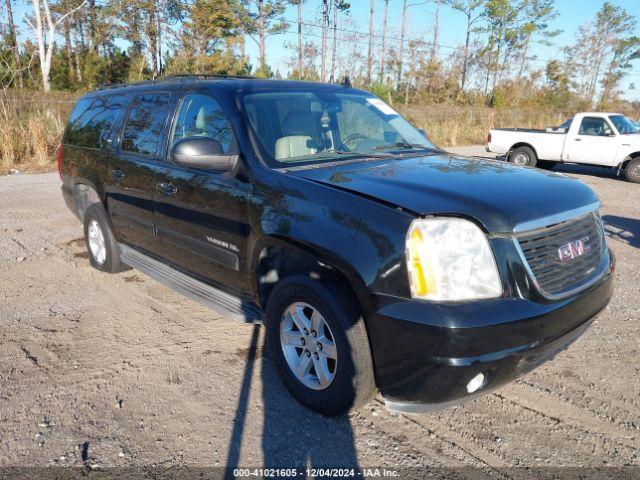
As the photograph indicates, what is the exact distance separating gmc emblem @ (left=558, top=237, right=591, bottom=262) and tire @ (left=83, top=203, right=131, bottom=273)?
13.4 ft

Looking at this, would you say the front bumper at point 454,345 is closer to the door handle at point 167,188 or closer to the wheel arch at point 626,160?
the door handle at point 167,188

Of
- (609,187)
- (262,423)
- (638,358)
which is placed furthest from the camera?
(609,187)

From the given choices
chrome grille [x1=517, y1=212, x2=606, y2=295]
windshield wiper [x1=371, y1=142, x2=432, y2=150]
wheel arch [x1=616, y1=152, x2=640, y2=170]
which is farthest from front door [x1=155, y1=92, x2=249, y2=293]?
wheel arch [x1=616, y1=152, x2=640, y2=170]

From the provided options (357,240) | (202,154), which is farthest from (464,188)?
(202,154)

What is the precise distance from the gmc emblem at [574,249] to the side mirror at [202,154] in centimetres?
204

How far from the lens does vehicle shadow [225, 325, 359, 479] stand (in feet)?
8.14

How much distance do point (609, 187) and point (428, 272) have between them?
11.3 meters

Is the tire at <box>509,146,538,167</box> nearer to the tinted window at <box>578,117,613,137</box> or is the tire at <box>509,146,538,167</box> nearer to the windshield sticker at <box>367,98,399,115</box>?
the tinted window at <box>578,117,613,137</box>

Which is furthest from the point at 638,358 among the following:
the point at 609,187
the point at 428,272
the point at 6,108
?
the point at 6,108

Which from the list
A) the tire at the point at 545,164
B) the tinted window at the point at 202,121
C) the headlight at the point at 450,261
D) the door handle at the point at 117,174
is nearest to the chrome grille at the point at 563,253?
the headlight at the point at 450,261

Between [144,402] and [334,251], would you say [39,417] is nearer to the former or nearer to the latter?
[144,402]

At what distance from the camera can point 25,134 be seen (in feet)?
41.9

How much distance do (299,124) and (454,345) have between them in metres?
2.03

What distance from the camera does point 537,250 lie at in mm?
2469
